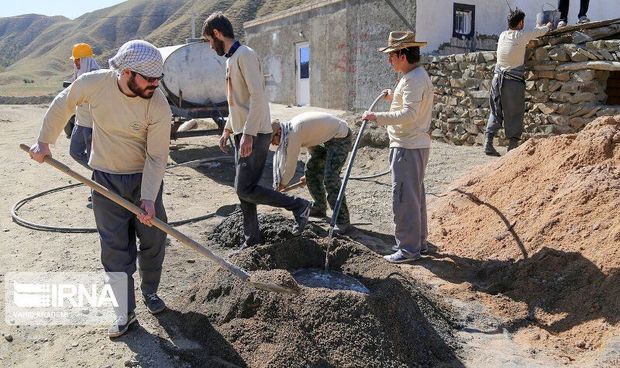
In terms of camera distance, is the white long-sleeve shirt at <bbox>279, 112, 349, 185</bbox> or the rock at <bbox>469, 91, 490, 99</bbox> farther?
the rock at <bbox>469, 91, 490, 99</bbox>

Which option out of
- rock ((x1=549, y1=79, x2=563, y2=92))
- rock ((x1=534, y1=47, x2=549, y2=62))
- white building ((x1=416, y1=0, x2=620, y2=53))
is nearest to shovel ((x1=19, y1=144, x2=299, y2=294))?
rock ((x1=549, y1=79, x2=563, y2=92))

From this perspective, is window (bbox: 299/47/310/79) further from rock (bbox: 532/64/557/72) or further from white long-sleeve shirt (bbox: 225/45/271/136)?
white long-sleeve shirt (bbox: 225/45/271/136)

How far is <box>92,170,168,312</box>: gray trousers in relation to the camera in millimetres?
3285

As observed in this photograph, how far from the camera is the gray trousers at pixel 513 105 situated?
7461 mm

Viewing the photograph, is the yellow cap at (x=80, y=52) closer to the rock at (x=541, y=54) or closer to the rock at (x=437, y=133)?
the rock at (x=541, y=54)

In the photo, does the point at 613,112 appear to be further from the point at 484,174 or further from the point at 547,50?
the point at 484,174

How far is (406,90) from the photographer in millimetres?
4316

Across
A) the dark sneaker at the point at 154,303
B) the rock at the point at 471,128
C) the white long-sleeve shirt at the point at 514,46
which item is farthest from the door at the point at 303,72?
the dark sneaker at the point at 154,303

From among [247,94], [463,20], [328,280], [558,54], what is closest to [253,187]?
[247,94]

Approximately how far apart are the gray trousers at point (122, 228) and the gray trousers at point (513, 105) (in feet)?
18.0

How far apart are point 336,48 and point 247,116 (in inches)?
436

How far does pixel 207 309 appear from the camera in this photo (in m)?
3.52

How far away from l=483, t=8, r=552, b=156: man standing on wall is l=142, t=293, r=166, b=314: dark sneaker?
5478mm

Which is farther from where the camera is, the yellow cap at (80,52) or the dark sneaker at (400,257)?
the yellow cap at (80,52)
